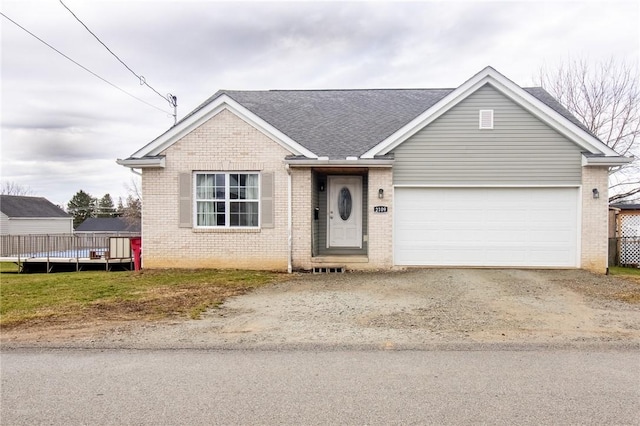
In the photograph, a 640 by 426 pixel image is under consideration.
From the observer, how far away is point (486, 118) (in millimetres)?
11906

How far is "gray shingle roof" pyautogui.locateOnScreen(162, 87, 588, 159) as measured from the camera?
504 inches

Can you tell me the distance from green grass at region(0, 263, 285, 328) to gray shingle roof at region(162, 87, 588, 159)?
4.36 m

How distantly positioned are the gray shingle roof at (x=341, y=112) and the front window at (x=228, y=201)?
1926 mm

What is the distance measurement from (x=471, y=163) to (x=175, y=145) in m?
8.34

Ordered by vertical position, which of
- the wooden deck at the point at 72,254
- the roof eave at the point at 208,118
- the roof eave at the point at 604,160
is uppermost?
the roof eave at the point at 208,118

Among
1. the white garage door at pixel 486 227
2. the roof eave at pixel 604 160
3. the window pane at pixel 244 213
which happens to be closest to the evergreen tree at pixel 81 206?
the window pane at pixel 244 213

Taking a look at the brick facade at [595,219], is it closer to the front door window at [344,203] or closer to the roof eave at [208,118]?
the front door window at [344,203]

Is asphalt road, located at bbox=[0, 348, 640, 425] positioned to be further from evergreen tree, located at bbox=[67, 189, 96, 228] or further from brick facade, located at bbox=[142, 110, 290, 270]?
evergreen tree, located at bbox=[67, 189, 96, 228]

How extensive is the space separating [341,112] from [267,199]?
456cm

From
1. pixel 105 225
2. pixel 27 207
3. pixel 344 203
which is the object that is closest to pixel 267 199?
pixel 344 203

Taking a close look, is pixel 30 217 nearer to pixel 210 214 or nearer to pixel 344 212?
pixel 210 214

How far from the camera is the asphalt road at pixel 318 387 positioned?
361 centimetres

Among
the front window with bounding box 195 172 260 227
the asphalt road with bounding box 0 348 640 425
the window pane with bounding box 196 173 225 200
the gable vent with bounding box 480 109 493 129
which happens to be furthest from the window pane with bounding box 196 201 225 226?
the gable vent with bounding box 480 109 493 129

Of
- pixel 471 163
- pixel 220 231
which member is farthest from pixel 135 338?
pixel 471 163
